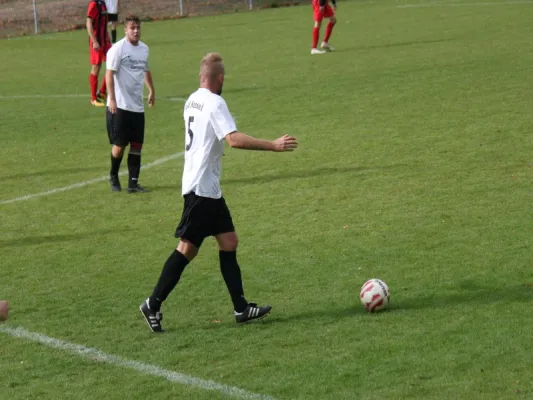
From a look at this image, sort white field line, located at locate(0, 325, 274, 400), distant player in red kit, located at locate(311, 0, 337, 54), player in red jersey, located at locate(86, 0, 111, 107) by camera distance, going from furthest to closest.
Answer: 1. distant player in red kit, located at locate(311, 0, 337, 54)
2. player in red jersey, located at locate(86, 0, 111, 107)
3. white field line, located at locate(0, 325, 274, 400)

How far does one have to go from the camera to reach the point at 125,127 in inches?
508

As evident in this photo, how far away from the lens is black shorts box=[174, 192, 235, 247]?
25.6 feet

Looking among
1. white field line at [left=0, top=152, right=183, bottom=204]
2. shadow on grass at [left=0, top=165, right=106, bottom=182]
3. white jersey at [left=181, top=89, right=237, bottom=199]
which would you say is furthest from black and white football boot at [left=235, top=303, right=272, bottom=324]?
shadow on grass at [left=0, top=165, right=106, bottom=182]

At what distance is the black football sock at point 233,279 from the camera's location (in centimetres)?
789

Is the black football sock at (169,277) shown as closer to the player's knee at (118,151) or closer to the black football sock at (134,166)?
the black football sock at (134,166)

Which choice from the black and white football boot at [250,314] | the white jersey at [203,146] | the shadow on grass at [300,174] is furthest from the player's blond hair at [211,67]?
the shadow on grass at [300,174]

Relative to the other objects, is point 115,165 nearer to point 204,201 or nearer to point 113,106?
point 113,106

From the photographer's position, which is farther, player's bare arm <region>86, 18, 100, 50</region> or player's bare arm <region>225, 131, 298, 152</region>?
player's bare arm <region>86, 18, 100, 50</region>

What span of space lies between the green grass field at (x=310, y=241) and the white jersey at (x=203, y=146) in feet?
3.49

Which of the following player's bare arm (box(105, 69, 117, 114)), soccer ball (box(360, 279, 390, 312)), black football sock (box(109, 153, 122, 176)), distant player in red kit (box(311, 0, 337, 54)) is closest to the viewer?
soccer ball (box(360, 279, 390, 312))

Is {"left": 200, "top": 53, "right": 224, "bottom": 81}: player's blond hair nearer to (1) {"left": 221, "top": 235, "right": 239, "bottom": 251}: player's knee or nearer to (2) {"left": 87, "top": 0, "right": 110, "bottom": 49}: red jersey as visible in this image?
(1) {"left": 221, "top": 235, "right": 239, "bottom": 251}: player's knee

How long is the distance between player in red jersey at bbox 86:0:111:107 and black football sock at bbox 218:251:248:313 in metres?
11.6

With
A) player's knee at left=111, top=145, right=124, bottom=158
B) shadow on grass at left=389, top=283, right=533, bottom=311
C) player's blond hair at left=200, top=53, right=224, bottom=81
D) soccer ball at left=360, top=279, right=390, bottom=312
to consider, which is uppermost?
player's blond hair at left=200, top=53, right=224, bottom=81

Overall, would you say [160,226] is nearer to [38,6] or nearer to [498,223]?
[498,223]
